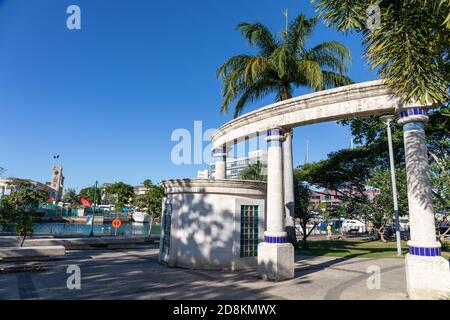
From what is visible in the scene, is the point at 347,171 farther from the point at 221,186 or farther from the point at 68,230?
the point at 68,230

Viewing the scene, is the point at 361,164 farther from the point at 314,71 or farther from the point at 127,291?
the point at 127,291

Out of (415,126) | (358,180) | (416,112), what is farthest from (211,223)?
(358,180)

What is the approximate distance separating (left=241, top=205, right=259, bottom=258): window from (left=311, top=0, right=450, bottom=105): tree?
7153mm

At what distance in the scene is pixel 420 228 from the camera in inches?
299

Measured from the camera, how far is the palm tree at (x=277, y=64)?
55.2 feet

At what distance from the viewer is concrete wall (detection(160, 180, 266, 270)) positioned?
11.9 m

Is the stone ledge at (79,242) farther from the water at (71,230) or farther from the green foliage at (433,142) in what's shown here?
the green foliage at (433,142)

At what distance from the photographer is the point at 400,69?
23.9 ft

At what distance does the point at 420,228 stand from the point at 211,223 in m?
7.27

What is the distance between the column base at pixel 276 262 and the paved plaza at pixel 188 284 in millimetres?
310

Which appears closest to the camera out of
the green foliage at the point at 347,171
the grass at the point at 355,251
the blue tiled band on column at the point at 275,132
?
the blue tiled band on column at the point at 275,132

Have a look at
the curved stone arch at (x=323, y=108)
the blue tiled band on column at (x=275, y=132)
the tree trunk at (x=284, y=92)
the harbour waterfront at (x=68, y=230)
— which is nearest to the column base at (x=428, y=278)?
the curved stone arch at (x=323, y=108)

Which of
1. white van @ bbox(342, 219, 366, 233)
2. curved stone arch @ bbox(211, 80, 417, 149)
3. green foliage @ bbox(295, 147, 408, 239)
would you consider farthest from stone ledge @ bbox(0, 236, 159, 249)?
white van @ bbox(342, 219, 366, 233)
